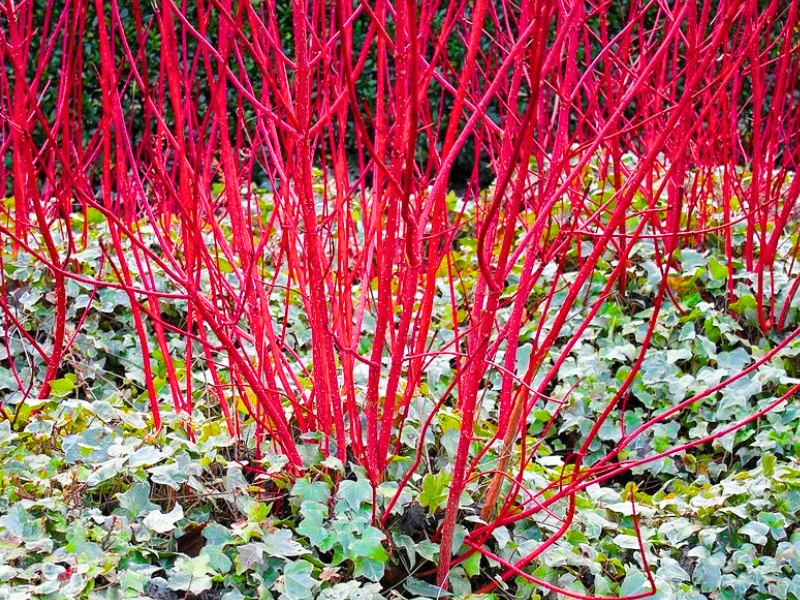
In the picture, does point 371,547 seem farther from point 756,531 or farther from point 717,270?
point 717,270

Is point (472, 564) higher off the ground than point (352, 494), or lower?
lower

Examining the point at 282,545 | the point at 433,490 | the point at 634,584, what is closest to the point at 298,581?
the point at 282,545

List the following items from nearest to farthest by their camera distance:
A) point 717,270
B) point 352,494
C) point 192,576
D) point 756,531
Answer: point 192,576
point 352,494
point 756,531
point 717,270

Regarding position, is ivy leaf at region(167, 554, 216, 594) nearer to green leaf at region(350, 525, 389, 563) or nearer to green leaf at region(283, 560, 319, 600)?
green leaf at region(283, 560, 319, 600)

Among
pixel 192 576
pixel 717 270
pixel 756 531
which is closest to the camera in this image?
pixel 192 576

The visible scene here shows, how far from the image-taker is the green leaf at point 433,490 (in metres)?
1.77

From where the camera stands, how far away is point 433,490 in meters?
1.77

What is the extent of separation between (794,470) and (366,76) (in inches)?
168

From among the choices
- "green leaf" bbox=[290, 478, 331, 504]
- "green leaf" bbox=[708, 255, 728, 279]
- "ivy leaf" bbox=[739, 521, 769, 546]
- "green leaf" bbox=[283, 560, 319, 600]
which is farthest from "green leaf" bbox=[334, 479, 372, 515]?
"green leaf" bbox=[708, 255, 728, 279]

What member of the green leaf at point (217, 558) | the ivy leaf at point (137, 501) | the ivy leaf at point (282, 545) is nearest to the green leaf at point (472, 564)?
the ivy leaf at point (282, 545)

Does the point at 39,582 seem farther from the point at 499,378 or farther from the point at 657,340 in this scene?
the point at 657,340

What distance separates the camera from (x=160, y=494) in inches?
71.9

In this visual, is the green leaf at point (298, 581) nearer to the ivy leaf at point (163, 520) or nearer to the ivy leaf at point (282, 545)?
the ivy leaf at point (282, 545)

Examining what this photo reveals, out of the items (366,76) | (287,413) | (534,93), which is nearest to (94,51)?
(366,76)
